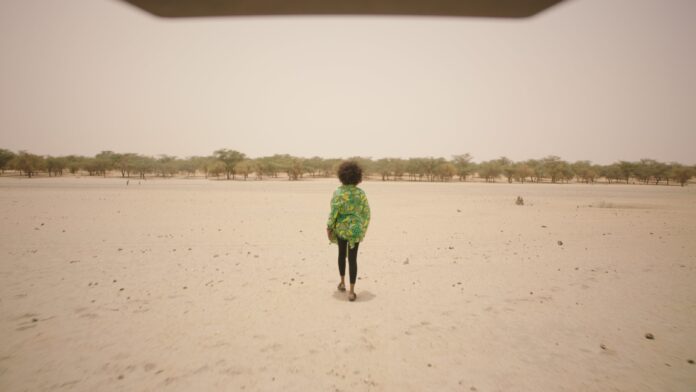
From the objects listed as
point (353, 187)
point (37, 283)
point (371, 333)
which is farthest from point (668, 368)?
point (37, 283)

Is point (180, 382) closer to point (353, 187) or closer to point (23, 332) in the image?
point (23, 332)

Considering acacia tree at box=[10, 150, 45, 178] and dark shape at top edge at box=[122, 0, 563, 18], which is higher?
acacia tree at box=[10, 150, 45, 178]

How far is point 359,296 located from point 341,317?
0.88 metres

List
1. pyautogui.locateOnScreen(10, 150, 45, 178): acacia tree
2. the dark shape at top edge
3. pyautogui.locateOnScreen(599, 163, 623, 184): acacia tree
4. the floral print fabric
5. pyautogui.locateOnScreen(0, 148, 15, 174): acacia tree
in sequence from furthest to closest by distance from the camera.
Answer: pyautogui.locateOnScreen(599, 163, 623, 184): acacia tree → pyautogui.locateOnScreen(0, 148, 15, 174): acacia tree → pyautogui.locateOnScreen(10, 150, 45, 178): acacia tree → the floral print fabric → the dark shape at top edge

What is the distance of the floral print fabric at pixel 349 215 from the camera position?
4.65 metres

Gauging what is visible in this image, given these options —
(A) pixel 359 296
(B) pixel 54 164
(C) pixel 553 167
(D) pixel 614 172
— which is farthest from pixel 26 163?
(D) pixel 614 172

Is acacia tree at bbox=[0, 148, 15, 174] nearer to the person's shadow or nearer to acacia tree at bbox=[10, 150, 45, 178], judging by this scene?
acacia tree at bbox=[10, 150, 45, 178]

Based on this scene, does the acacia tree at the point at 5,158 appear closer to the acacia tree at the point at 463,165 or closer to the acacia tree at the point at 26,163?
the acacia tree at the point at 26,163

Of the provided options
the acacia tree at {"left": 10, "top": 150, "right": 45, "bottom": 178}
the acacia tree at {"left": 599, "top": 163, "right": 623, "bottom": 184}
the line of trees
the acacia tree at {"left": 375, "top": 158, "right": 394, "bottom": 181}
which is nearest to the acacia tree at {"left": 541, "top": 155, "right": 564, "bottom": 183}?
the line of trees

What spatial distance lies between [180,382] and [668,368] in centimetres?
501

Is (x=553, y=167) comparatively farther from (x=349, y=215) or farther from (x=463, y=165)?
(x=349, y=215)

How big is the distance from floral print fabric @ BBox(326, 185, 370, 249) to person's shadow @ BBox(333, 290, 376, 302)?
994 mm

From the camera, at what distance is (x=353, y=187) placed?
4.79 meters

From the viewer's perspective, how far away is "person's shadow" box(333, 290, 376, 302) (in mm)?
5023
